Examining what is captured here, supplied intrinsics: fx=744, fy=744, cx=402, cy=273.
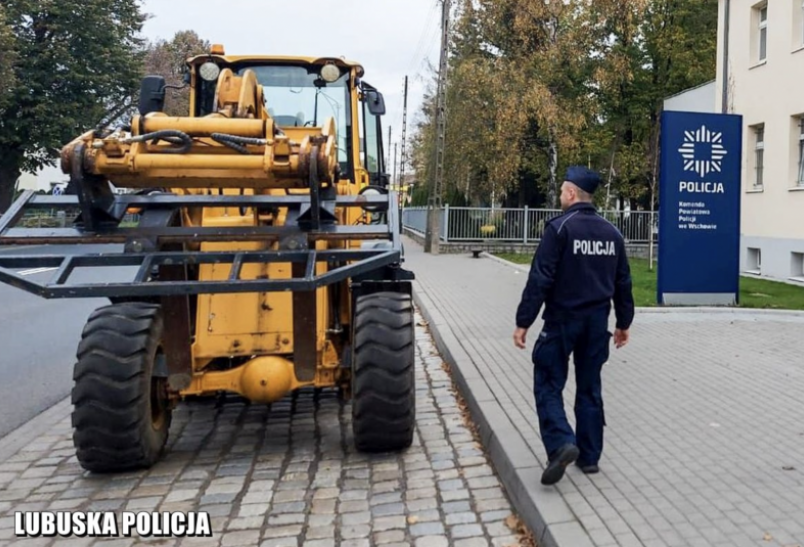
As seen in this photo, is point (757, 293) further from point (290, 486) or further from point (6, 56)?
point (6, 56)

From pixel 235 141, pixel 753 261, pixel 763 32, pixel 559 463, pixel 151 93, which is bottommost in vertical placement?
pixel 559 463

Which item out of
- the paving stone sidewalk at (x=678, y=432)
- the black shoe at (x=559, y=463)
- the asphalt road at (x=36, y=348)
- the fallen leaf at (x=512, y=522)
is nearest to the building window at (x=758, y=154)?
the paving stone sidewalk at (x=678, y=432)

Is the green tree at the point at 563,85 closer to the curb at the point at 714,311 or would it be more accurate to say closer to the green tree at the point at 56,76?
the curb at the point at 714,311

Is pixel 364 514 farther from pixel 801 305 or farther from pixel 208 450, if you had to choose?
pixel 801 305

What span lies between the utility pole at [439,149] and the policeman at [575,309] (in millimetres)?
21442

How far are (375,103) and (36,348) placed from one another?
5.59 m

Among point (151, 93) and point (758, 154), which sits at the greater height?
point (758, 154)

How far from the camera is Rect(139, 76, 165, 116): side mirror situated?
241 inches

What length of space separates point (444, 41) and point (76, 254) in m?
22.6

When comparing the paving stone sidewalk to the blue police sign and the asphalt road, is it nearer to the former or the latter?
the blue police sign

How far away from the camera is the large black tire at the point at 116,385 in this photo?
14.6 ft

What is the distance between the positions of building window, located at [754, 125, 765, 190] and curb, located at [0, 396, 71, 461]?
16701 millimetres

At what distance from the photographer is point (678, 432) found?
5215 millimetres

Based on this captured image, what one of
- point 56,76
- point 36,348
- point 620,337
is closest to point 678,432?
point 620,337
